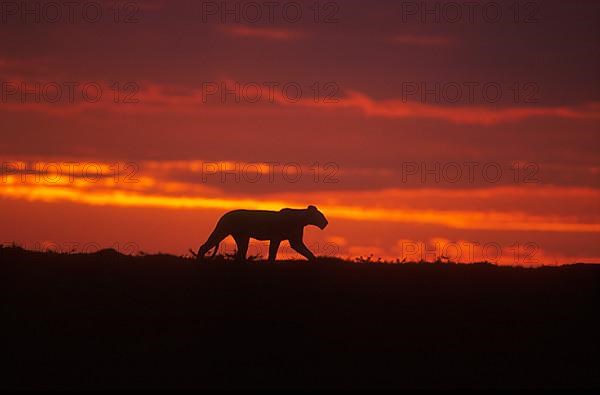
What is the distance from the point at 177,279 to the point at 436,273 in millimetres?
8754

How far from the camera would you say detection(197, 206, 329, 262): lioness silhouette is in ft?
131

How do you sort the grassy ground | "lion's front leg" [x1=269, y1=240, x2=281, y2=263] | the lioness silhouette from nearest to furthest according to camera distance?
the grassy ground < the lioness silhouette < "lion's front leg" [x1=269, y1=240, x2=281, y2=263]

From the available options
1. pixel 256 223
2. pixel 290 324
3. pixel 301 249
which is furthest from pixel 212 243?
pixel 290 324

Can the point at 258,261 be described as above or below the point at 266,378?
above

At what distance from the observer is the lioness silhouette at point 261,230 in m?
39.9

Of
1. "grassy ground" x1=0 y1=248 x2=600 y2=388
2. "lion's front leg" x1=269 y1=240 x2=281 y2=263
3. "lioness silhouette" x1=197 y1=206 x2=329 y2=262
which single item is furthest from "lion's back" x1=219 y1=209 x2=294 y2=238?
"grassy ground" x1=0 y1=248 x2=600 y2=388

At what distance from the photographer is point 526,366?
32781 millimetres

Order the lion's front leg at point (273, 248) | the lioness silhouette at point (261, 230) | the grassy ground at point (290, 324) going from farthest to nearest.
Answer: the lion's front leg at point (273, 248)
the lioness silhouette at point (261, 230)
the grassy ground at point (290, 324)

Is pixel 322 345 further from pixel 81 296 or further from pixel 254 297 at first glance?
pixel 81 296

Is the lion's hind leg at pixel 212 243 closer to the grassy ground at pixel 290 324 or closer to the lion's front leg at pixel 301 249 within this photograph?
the grassy ground at pixel 290 324

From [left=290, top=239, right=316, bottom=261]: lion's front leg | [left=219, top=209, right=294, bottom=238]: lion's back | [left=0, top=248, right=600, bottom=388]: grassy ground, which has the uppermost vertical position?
[left=219, top=209, right=294, bottom=238]: lion's back

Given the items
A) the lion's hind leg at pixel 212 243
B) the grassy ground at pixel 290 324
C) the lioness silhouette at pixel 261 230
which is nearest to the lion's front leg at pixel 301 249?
the lioness silhouette at pixel 261 230

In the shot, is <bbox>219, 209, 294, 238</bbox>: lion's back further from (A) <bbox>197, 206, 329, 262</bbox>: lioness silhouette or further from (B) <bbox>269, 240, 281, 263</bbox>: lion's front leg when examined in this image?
(B) <bbox>269, 240, 281, 263</bbox>: lion's front leg

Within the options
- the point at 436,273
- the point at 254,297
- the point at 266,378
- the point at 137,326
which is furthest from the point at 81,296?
the point at 436,273
